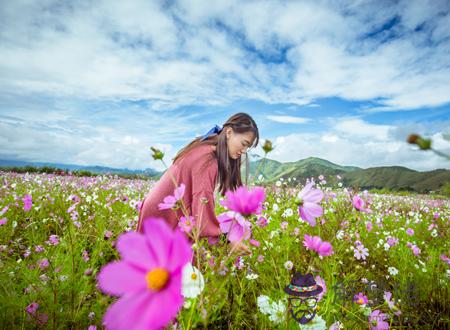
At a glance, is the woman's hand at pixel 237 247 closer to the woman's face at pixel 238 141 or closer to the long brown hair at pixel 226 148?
the long brown hair at pixel 226 148

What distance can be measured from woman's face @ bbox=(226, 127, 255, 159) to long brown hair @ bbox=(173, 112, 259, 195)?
33 mm

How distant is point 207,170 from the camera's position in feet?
7.44

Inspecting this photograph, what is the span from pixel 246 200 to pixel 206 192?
1359mm

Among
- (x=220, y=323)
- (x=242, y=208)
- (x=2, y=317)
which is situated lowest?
(x=220, y=323)

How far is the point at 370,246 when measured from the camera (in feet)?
11.7

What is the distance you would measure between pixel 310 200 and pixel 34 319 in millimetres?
1434

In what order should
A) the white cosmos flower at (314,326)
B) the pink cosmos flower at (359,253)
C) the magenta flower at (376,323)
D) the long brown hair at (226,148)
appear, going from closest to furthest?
1. the white cosmos flower at (314,326)
2. the magenta flower at (376,323)
3. the long brown hair at (226,148)
4. the pink cosmos flower at (359,253)

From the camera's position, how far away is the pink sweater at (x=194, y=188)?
219 centimetres

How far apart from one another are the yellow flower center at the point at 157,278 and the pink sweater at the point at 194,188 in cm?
164

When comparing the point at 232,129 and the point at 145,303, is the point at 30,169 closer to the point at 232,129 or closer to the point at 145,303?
the point at 232,129

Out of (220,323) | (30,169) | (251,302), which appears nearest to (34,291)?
(220,323)

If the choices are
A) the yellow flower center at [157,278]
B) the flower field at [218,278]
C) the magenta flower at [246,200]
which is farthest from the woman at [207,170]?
the yellow flower center at [157,278]

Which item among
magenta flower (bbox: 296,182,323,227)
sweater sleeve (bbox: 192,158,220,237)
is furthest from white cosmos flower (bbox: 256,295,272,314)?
sweater sleeve (bbox: 192,158,220,237)

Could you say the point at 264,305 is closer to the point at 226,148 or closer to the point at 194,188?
the point at 194,188
